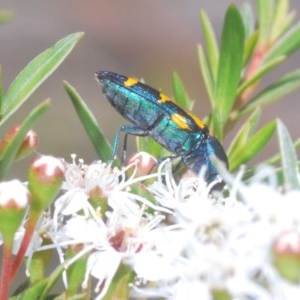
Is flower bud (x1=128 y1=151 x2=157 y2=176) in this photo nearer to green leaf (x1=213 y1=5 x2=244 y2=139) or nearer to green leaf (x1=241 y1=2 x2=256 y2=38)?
green leaf (x1=213 y1=5 x2=244 y2=139)

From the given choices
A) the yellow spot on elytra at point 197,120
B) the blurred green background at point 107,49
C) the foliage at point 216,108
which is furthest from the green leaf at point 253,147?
the blurred green background at point 107,49

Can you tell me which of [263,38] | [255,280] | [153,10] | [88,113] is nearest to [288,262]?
[255,280]

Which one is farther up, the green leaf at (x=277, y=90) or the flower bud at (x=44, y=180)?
the flower bud at (x=44, y=180)

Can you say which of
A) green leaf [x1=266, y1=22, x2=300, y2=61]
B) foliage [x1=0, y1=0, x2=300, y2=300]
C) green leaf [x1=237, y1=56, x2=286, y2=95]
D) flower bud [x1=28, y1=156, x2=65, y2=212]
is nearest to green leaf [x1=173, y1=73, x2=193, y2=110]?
foliage [x1=0, y1=0, x2=300, y2=300]

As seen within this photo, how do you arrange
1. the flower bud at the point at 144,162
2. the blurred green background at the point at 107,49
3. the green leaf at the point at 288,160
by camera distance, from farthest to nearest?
1. the blurred green background at the point at 107,49
2. the flower bud at the point at 144,162
3. the green leaf at the point at 288,160

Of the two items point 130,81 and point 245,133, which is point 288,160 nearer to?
point 245,133

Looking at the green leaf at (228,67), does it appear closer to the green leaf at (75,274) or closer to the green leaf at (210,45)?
the green leaf at (210,45)

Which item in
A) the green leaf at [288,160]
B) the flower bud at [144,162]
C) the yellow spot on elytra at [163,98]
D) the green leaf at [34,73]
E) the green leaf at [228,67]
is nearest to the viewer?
the green leaf at [288,160]
